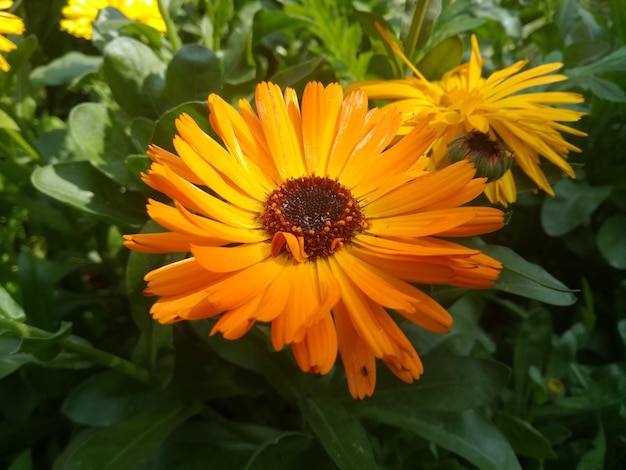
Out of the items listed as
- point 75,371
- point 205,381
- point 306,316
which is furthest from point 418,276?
point 75,371

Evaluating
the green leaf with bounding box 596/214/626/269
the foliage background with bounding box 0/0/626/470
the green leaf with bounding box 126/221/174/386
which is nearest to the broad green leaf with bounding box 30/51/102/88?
the foliage background with bounding box 0/0/626/470

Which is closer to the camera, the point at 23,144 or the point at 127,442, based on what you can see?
the point at 127,442

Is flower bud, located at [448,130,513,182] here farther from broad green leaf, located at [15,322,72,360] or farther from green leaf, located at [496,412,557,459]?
broad green leaf, located at [15,322,72,360]

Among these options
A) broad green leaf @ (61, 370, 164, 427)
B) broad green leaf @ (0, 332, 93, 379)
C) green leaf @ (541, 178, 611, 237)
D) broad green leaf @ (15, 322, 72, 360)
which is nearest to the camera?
broad green leaf @ (15, 322, 72, 360)

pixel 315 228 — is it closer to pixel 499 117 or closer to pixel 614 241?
pixel 499 117

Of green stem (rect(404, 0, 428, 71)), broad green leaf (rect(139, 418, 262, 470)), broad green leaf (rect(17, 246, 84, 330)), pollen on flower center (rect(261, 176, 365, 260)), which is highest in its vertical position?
green stem (rect(404, 0, 428, 71))

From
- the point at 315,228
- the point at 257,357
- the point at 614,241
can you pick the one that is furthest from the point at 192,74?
the point at 614,241

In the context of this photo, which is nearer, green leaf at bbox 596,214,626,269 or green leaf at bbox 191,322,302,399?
green leaf at bbox 191,322,302,399

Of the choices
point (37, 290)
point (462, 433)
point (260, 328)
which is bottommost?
point (462, 433)
